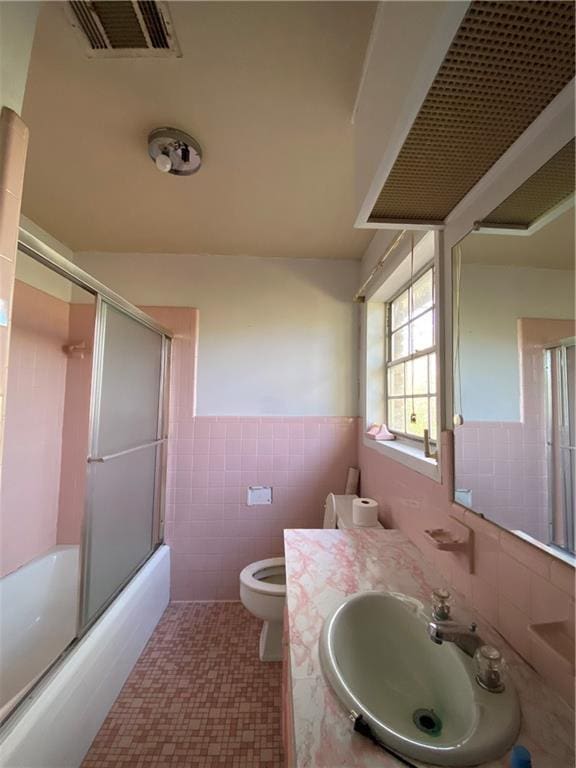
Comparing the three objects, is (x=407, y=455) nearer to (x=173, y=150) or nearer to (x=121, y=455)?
(x=121, y=455)

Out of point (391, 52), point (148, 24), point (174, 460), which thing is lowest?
point (174, 460)

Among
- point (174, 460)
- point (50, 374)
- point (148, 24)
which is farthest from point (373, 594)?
point (50, 374)

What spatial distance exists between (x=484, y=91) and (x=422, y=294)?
1.12m

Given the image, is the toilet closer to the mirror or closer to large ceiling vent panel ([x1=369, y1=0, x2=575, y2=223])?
the mirror

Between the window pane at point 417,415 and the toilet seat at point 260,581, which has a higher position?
the window pane at point 417,415

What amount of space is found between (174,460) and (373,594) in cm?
164

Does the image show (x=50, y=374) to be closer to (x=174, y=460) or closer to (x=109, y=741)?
(x=174, y=460)

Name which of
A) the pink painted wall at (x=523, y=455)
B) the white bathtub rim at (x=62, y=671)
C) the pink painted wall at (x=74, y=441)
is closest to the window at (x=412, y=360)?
the pink painted wall at (x=523, y=455)

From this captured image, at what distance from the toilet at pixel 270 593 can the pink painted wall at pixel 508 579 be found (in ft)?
1.76

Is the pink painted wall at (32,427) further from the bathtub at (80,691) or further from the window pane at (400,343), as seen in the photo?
the window pane at (400,343)

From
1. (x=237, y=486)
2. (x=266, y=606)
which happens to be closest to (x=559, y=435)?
(x=266, y=606)

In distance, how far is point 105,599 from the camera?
1.51 m

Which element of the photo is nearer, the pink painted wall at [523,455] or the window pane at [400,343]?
the pink painted wall at [523,455]

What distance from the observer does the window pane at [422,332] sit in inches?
61.7
